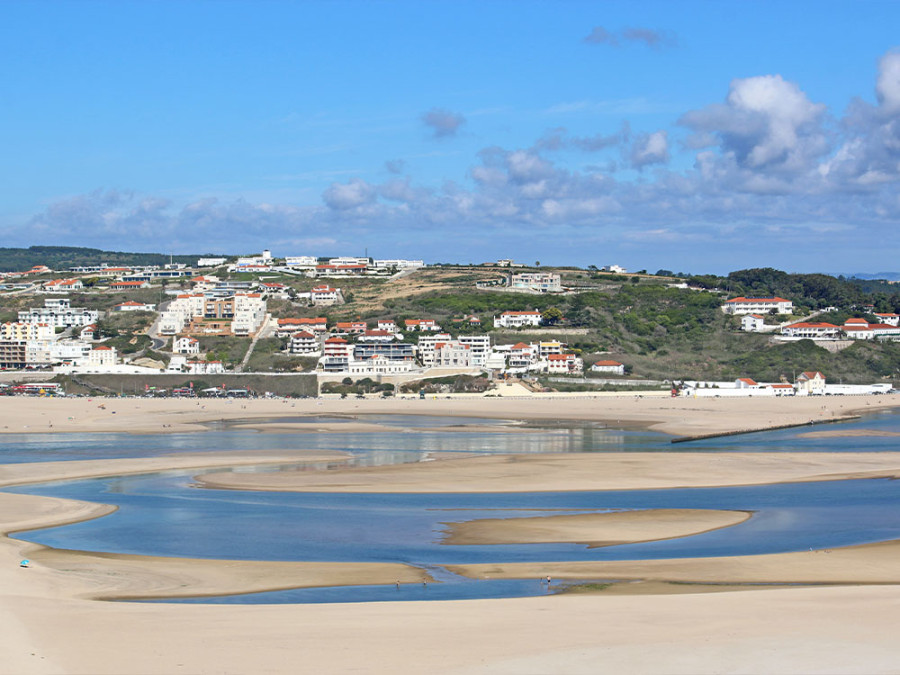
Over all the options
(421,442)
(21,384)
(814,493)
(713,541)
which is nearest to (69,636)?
(713,541)

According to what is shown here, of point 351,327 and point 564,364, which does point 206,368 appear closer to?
point 351,327

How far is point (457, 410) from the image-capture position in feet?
204

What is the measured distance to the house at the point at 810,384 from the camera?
75.1 m

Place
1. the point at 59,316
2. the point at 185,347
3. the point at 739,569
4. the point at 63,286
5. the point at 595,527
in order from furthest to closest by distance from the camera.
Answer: the point at 63,286, the point at 59,316, the point at 185,347, the point at 595,527, the point at 739,569

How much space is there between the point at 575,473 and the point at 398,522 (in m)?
10.3

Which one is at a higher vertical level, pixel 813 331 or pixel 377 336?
pixel 813 331

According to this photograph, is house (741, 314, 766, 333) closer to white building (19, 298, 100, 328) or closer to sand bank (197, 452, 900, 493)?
sand bank (197, 452, 900, 493)

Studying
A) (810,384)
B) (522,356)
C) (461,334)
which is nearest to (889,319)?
(810,384)

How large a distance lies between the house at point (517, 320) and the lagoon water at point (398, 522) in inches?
2258

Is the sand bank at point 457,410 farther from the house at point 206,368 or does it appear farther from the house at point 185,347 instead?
the house at point 185,347

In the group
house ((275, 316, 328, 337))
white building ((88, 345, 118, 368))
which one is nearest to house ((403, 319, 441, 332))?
house ((275, 316, 328, 337))

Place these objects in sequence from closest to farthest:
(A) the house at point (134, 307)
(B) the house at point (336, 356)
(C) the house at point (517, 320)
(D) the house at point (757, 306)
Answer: (B) the house at point (336, 356) < (C) the house at point (517, 320) < (D) the house at point (757, 306) < (A) the house at point (134, 307)

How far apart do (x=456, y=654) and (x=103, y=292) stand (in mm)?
119915

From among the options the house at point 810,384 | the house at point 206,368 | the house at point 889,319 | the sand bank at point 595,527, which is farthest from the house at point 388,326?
the sand bank at point 595,527
